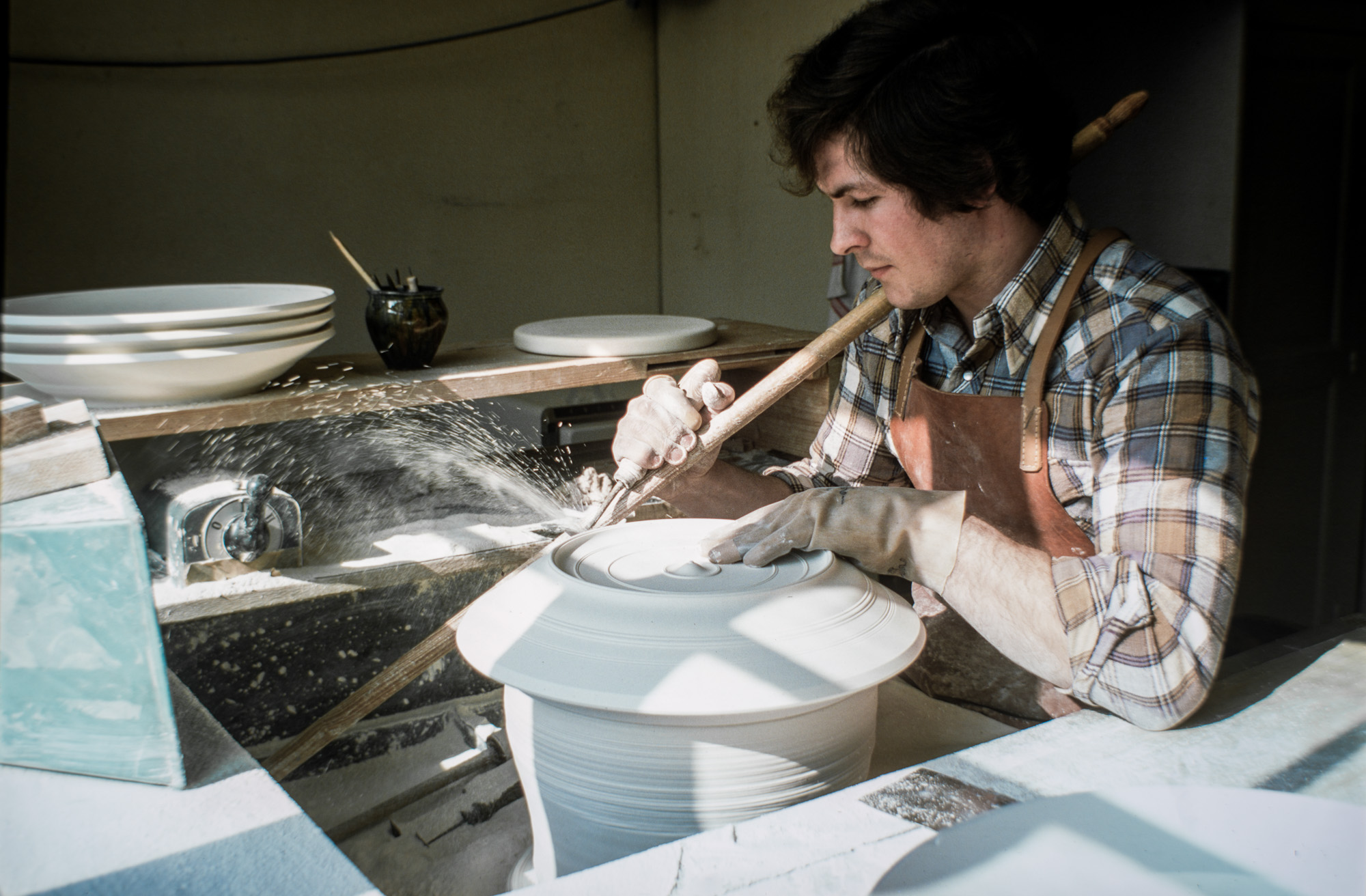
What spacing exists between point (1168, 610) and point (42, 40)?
10.5 feet

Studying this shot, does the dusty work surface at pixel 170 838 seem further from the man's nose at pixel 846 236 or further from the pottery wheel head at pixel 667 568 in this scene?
the man's nose at pixel 846 236

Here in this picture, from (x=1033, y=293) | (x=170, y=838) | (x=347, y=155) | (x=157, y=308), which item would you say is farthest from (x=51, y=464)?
(x=347, y=155)

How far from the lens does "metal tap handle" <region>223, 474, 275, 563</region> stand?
1.94 metres

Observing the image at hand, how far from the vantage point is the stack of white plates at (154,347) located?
1.51 m

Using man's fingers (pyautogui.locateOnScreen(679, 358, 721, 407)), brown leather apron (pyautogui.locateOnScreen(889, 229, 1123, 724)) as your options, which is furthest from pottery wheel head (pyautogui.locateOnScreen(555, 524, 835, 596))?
brown leather apron (pyautogui.locateOnScreen(889, 229, 1123, 724))

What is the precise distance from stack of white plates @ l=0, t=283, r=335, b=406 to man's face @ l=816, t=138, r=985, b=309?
96cm

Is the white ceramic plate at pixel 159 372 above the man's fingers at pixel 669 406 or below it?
above

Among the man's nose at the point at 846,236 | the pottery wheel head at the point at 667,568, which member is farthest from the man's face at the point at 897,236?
the pottery wheel head at the point at 667,568

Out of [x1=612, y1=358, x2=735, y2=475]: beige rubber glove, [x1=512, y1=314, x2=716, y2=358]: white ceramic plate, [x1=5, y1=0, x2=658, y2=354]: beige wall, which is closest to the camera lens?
[x1=612, y1=358, x2=735, y2=475]: beige rubber glove

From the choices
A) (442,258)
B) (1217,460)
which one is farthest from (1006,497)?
(442,258)

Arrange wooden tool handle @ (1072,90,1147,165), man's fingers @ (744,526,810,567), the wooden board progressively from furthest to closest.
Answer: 1. wooden tool handle @ (1072,90,1147,165)
2. man's fingers @ (744,526,810,567)
3. the wooden board

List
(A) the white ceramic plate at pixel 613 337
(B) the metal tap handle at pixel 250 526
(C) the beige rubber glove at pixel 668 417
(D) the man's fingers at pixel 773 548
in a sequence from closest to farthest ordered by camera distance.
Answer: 1. (D) the man's fingers at pixel 773 548
2. (C) the beige rubber glove at pixel 668 417
3. (B) the metal tap handle at pixel 250 526
4. (A) the white ceramic plate at pixel 613 337

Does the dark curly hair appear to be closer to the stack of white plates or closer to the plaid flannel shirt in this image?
the plaid flannel shirt

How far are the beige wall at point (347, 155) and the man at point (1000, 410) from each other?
1.18m
